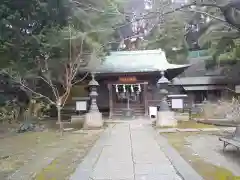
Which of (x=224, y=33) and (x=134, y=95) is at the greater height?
(x=224, y=33)

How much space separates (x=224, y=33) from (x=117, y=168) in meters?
20.2

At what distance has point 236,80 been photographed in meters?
27.2

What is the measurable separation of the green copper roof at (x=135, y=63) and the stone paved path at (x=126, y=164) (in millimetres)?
12288

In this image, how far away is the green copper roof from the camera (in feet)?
70.7

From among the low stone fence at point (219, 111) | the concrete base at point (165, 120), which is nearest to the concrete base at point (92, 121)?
the concrete base at point (165, 120)

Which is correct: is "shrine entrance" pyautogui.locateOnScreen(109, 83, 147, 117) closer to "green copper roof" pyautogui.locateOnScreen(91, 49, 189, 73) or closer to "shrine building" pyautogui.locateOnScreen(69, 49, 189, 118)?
"shrine building" pyautogui.locateOnScreen(69, 49, 189, 118)

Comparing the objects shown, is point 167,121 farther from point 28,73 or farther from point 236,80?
point 236,80

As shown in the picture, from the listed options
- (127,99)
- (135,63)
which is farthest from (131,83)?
(135,63)

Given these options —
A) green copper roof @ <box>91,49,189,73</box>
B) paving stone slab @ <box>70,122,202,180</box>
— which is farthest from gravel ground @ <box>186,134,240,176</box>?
green copper roof @ <box>91,49,189,73</box>

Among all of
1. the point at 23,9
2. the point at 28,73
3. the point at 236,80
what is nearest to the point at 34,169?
the point at 23,9

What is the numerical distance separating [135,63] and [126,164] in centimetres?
1688

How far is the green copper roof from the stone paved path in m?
12.3

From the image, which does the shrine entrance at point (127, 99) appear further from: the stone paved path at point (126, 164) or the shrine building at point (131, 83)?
the stone paved path at point (126, 164)

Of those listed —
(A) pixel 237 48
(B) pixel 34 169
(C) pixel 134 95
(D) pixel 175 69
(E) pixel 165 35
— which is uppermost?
(E) pixel 165 35
